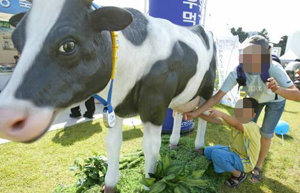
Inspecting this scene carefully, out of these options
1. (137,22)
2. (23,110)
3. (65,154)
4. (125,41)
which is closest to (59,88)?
(23,110)

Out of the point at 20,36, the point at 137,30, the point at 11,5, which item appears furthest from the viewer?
the point at 11,5

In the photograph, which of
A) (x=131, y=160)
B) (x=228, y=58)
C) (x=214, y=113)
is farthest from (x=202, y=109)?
(x=228, y=58)

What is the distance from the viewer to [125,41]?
1.33 metres

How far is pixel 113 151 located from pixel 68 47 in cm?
124

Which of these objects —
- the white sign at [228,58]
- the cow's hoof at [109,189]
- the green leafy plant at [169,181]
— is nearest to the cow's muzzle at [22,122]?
the green leafy plant at [169,181]

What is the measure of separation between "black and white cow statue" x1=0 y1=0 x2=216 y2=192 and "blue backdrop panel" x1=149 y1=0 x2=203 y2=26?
82.1 inches

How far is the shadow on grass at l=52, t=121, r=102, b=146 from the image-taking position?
3676 mm

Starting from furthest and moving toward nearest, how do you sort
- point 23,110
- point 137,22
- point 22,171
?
point 22,171 → point 137,22 → point 23,110

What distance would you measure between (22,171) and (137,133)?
200cm

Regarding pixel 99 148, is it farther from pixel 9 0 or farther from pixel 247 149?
pixel 9 0

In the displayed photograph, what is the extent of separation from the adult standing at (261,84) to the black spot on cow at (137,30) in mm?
1045

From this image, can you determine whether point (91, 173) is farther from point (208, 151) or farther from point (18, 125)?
point (18, 125)

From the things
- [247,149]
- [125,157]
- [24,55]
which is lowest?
[125,157]

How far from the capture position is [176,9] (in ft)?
11.7
